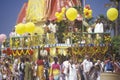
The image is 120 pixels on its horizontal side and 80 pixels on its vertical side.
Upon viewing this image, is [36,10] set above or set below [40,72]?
above

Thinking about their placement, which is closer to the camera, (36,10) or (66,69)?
(66,69)

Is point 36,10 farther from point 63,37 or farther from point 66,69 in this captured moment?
point 66,69

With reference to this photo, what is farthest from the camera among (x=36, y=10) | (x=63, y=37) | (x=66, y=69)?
(x=36, y=10)

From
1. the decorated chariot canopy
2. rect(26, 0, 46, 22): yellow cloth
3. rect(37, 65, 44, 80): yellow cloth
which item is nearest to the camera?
rect(37, 65, 44, 80): yellow cloth

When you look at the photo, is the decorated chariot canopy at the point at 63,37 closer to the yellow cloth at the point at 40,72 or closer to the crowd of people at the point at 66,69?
the crowd of people at the point at 66,69

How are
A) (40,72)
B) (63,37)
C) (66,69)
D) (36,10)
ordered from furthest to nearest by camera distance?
(36,10), (63,37), (40,72), (66,69)

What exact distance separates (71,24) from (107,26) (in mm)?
2525

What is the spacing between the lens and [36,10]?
2986 centimetres

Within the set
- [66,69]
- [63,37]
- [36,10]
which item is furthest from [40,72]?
[36,10]

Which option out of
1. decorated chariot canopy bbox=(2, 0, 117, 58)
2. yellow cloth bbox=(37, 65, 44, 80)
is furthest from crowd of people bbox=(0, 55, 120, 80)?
decorated chariot canopy bbox=(2, 0, 117, 58)

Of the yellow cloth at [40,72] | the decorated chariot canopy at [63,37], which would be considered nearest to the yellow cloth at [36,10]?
the decorated chariot canopy at [63,37]

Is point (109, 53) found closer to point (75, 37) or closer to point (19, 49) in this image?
point (75, 37)

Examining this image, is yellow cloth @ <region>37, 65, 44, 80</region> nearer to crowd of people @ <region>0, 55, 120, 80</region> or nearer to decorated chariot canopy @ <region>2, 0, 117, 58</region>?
crowd of people @ <region>0, 55, 120, 80</region>

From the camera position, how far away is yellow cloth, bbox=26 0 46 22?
29250 mm
